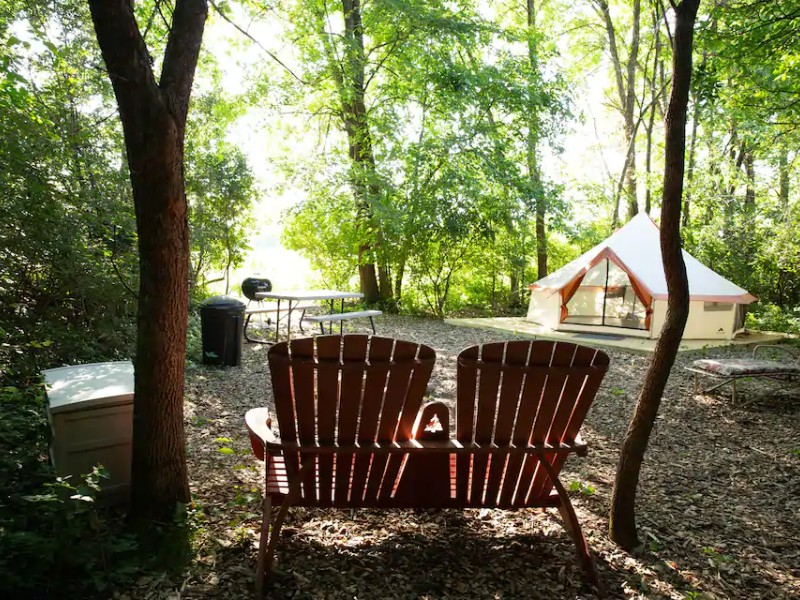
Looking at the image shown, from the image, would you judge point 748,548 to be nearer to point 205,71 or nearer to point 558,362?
point 558,362

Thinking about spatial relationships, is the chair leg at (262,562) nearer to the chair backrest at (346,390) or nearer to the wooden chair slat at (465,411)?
the chair backrest at (346,390)

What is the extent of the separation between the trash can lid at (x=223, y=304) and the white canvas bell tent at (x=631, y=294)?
5.90 meters

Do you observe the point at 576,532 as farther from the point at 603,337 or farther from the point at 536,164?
the point at 536,164

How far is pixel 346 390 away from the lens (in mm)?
2180

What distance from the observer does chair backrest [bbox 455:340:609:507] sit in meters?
2.26

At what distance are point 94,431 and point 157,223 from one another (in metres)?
1.12

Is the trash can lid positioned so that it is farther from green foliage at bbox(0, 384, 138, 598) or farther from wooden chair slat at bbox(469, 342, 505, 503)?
wooden chair slat at bbox(469, 342, 505, 503)

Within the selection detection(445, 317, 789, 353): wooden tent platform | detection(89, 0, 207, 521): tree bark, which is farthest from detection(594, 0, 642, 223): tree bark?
detection(89, 0, 207, 521): tree bark

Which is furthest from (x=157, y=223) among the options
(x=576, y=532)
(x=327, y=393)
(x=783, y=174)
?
(x=783, y=174)

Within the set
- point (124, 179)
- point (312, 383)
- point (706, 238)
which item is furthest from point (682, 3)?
point (706, 238)

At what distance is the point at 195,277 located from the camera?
901cm

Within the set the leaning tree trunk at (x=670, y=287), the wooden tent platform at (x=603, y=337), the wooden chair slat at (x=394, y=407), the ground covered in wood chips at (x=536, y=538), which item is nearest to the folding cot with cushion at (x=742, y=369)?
the ground covered in wood chips at (x=536, y=538)

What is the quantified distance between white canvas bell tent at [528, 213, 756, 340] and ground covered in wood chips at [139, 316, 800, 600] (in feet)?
17.0

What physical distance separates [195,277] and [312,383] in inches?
295
